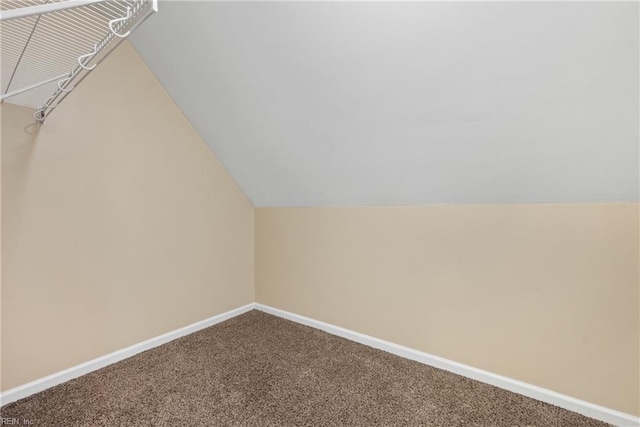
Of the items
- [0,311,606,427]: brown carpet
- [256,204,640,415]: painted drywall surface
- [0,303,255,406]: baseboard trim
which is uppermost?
[256,204,640,415]: painted drywall surface

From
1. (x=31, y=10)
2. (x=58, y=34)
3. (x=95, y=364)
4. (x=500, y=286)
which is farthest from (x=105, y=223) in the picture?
(x=500, y=286)

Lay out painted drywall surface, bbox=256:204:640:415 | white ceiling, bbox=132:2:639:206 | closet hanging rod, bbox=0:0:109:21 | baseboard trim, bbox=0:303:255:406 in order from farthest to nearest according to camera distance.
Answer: baseboard trim, bbox=0:303:255:406 < painted drywall surface, bbox=256:204:640:415 < white ceiling, bbox=132:2:639:206 < closet hanging rod, bbox=0:0:109:21

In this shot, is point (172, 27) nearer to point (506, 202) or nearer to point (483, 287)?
point (506, 202)

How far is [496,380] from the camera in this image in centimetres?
165

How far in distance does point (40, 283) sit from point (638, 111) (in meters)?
2.81

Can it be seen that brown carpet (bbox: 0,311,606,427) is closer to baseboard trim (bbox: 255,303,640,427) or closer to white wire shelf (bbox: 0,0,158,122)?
baseboard trim (bbox: 255,303,640,427)

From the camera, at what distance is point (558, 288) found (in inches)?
58.5

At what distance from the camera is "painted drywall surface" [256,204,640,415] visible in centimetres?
136

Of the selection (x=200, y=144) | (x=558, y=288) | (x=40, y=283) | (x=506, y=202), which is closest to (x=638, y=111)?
(x=506, y=202)

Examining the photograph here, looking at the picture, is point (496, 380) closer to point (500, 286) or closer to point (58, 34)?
point (500, 286)

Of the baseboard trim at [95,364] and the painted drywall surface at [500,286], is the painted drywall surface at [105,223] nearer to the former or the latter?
the baseboard trim at [95,364]

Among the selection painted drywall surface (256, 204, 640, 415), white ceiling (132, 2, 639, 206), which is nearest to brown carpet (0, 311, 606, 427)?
painted drywall surface (256, 204, 640, 415)

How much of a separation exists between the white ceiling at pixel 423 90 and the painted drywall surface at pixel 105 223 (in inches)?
15.3

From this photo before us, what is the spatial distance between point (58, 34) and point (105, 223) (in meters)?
1.16
